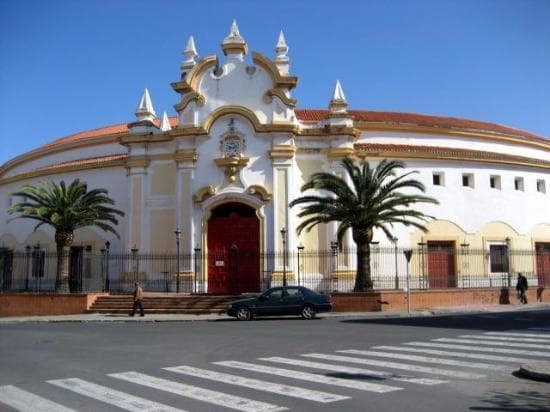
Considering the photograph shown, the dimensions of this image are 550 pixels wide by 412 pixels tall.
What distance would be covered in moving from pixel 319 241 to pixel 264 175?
4.90 meters

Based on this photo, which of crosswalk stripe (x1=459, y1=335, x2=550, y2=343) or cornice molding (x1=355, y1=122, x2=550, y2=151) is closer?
crosswalk stripe (x1=459, y1=335, x2=550, y2=343)

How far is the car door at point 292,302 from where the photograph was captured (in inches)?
961

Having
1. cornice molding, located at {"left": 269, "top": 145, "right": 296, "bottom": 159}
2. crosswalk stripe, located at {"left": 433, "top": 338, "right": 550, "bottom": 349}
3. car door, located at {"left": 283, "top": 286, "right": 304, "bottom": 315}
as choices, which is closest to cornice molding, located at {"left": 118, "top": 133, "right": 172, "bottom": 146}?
cornice molding, located at {"left": 269, "top": 145, "right": 296, "bottom": 159}

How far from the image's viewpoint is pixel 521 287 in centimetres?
3156

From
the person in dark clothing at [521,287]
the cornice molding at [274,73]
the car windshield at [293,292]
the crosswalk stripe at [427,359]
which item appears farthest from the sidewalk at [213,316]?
the cornice molding at [274,73]

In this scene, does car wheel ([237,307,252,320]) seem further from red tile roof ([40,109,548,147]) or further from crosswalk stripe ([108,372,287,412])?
red tile roof ([40,109,548,147])

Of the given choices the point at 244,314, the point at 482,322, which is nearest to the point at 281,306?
the point at 244,314

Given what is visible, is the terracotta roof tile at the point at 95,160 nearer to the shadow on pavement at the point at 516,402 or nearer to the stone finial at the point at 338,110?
the stone finial at the point at 338,110

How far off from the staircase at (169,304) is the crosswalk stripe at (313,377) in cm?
1625

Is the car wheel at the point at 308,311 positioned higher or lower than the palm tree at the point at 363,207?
lower

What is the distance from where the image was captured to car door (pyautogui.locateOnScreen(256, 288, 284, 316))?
24.5 m

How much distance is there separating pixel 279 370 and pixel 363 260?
18001mm

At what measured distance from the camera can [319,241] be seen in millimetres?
33469

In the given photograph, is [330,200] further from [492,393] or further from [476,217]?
[492,393]
